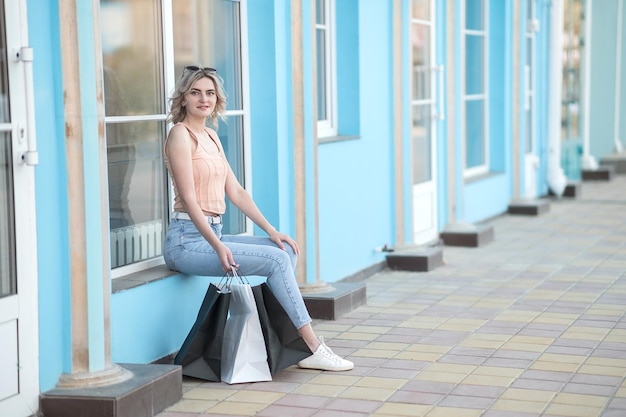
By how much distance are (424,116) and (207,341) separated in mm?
4321

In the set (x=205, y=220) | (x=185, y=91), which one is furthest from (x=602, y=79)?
(x=205, y=220)

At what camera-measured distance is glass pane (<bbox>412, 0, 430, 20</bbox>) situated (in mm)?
8203

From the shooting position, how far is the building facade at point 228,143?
12.8ft

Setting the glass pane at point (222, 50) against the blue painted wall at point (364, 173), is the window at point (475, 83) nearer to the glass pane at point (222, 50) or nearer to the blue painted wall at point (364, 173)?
the blue painted wall at point (364, 173)

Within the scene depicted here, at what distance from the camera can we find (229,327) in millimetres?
4547

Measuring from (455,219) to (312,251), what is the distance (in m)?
2.99

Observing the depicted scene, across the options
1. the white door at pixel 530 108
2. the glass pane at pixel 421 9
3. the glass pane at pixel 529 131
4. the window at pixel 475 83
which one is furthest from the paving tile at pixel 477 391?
the glass pane at pixel 529 131

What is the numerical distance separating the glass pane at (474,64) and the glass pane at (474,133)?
Result: 5.3 inches

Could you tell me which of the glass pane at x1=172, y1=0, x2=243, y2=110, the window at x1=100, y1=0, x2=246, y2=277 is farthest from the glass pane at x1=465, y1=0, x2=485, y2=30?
the window at x1=100, y1=0, x2=246, y2=277

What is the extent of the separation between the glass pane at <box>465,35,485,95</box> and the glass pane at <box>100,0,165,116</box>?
5640 millimetres

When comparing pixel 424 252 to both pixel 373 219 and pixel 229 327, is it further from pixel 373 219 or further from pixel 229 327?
pixel 229 327

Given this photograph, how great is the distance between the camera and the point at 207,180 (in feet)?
15.6

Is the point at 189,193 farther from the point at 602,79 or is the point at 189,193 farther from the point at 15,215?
the point at 602,79

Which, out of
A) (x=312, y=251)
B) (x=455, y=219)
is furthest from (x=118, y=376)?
(x=455, y=219)
